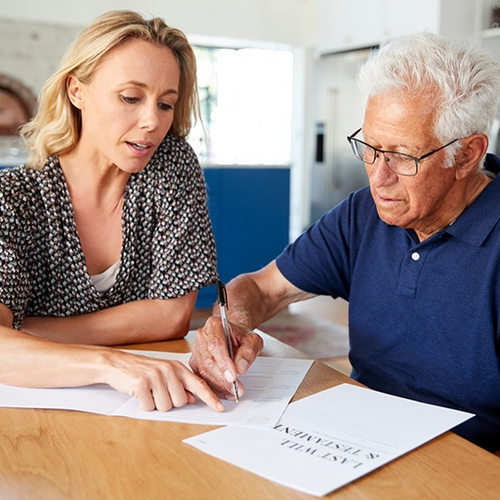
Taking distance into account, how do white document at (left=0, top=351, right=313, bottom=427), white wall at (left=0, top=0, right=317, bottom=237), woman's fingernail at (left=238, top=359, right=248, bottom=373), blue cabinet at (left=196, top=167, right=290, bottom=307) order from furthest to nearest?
1. white wall at (left=0, top=0, right=317, bottom=237)
2. blue cabinet at (left=196, top=167, right=290, bottom=307)
3. woman's fingernail at (left=238, top=359, right=248, bottom=373)
4. white document at (left=0, top=351, right=313, bottom=427)

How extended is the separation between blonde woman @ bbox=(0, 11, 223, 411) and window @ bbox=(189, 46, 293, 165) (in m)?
5.77

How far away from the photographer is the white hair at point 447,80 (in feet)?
4.10

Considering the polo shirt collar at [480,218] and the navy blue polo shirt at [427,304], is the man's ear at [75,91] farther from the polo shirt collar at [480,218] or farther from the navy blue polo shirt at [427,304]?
the polo shirt collar at [480,218]

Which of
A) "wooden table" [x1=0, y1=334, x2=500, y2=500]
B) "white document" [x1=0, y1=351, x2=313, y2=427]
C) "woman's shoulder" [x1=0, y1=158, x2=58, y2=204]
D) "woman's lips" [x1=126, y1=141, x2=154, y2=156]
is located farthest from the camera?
"woman's lips" [x1=126, y1=141, x2=154, y2=156]

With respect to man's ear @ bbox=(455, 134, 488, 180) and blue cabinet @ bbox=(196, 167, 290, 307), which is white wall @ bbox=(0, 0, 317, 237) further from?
man's ear @ bbox=(455, 134, 488, 180)

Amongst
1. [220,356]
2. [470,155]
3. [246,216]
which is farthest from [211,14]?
[220,356]

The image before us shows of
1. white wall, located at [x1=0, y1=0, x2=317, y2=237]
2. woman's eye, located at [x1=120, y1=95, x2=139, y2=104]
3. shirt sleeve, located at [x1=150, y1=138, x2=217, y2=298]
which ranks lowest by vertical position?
shirt sleeve, located at [x1=150, y1=138, x2=217, y2=298]

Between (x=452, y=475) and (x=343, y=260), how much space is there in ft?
2.67

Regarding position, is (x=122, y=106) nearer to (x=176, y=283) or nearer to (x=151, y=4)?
(x=176, y=283)

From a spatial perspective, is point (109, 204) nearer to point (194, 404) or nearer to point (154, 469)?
point (194, 404)

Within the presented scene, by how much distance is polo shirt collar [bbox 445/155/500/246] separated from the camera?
Answer: 1308mm

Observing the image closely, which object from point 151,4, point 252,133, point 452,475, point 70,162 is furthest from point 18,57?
point 452,475

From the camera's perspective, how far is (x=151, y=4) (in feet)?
21.2

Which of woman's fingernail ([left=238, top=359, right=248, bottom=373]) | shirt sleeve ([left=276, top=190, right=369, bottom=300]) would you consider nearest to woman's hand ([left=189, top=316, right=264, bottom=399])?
woman's fingernail ([left=238, top=359, right=248, bottom=373])
